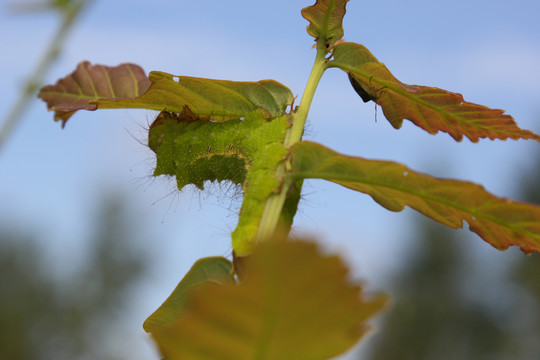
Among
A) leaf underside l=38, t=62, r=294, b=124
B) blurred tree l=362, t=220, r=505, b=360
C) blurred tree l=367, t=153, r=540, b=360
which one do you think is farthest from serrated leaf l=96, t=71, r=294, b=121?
blurred tree l=362, t=220, r=505, b=360

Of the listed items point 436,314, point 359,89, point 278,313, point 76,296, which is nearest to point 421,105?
point 359,89

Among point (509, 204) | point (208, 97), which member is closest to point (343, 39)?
point (208, 97)

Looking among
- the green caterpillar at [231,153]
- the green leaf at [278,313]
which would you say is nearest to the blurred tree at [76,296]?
the green caterpillar at [231,153]

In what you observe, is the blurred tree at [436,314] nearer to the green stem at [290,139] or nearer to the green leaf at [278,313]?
the green stem at [290,139]

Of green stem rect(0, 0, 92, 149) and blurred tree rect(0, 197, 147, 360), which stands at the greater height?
green stem rect(0, 0, 92, 149)

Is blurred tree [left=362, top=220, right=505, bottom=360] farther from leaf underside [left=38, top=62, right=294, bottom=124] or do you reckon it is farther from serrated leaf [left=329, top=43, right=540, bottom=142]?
leaf underside [left=38, top=62, right=294, bottom=124]

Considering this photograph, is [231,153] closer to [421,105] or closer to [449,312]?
[421,105]

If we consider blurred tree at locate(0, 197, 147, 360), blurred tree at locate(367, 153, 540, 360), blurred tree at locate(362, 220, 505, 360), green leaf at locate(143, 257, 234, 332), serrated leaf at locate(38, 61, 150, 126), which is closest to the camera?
green leaf at locate(143, 257, 234, 332)
